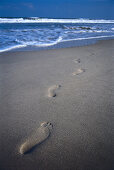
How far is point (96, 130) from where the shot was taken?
1.20 meters

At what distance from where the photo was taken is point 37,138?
1123 mm

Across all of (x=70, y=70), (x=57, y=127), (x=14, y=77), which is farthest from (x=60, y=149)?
(x=70, y=70)

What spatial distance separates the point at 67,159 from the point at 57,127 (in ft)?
1.00

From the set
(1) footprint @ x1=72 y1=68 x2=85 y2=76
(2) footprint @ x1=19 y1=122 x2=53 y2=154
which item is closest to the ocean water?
(1) footprint @ x1=72 y1=68 x2=85 y2=76

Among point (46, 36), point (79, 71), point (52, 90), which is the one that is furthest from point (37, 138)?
point (46, 36)

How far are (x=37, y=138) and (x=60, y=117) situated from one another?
12.7 inches

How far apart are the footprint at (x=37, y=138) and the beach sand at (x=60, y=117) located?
0.03m

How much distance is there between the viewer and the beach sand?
0.97m

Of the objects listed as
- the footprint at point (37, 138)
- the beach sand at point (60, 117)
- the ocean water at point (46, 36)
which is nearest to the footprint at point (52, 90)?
the beach sand at point (60, 117)

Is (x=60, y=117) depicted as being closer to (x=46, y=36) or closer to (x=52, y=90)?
(x=52, y=90)

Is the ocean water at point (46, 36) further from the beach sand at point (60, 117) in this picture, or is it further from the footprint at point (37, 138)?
the footprint at point (37, 138)

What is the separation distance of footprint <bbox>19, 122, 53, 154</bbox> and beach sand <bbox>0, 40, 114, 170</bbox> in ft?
0.11

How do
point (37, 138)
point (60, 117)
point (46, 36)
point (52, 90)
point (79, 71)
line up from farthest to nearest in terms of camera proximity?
1. point (46, 36)
2. point (79, 71)
3. point (52, 90)
4. point (60, 117)
5. point (37, 138)

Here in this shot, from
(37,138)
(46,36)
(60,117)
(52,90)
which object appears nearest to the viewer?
(37,138)
